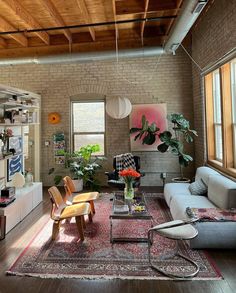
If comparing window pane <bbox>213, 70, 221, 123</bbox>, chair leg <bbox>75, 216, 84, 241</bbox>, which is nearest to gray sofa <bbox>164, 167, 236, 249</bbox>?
window pane <bbox>213, 70, 221, 123</bbox>

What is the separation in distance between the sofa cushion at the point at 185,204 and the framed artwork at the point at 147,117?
251 cm

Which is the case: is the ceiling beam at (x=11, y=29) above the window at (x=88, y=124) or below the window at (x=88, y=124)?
above

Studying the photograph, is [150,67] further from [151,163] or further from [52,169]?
[52,169]

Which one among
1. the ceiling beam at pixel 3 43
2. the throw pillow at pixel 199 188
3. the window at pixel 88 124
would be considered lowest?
the throw pillow at pixel 199 188

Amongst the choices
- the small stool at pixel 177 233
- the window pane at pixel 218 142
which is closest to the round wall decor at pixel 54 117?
the window pane at pixel 218 142

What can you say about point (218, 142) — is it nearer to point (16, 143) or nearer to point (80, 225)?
point (80, 225)

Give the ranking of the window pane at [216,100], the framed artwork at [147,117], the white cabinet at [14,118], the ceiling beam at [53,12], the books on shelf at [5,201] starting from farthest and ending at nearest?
the framed artwork at [147,117] → the window pane at [216,100] → the white cabinet at [14,118] → the ceiling beam at [53,12] → the books on shelf at [5,201]

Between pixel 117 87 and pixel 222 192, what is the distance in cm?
412

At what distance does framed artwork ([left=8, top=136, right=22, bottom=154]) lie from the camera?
4.56 m

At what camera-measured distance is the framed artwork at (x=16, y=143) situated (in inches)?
179

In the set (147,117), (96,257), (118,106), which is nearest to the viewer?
(96,257)

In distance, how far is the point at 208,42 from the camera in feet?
15.6

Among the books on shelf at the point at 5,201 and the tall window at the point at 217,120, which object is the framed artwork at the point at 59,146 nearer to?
the books on shelf at the point at 5,201

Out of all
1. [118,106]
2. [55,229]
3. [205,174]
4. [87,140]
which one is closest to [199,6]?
[118,106]
